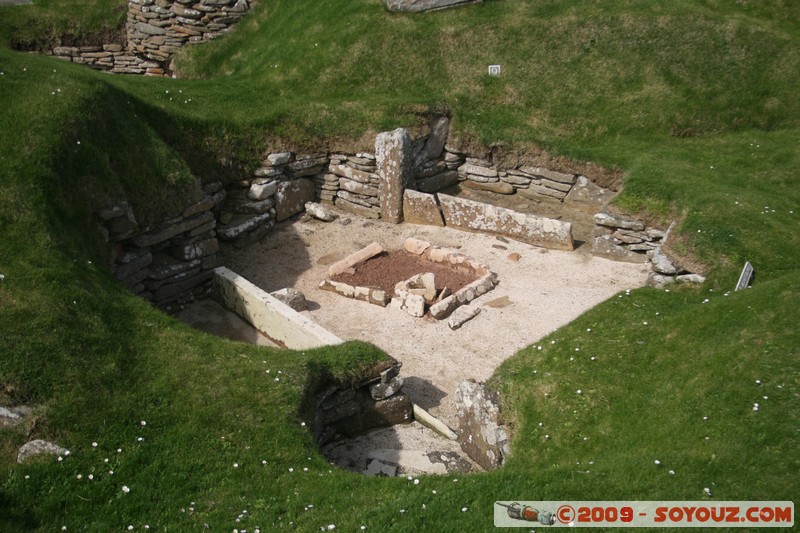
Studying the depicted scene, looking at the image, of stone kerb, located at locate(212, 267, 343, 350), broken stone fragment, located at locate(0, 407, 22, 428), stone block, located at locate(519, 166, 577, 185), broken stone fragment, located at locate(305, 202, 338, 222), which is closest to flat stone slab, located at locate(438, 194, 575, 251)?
stone block, located at locate(519, 166, 577, 185)

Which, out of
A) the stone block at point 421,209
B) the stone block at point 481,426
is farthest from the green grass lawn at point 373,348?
the stone block at point 421,209

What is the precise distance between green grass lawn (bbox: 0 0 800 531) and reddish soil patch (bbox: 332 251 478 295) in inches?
137

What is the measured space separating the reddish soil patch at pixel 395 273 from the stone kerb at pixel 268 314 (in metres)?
2.26

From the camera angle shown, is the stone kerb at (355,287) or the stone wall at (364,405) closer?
the stone wall at (364,405)

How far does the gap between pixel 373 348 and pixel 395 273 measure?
4.80 metres

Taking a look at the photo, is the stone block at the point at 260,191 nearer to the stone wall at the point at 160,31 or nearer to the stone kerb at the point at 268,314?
the stone kerb at the point at 268,314

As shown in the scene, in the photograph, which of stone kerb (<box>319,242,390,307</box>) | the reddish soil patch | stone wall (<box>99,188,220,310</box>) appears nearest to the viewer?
stone wall (<box>99,188,220,310</box>)

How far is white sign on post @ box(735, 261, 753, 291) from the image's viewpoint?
1280 centimetres

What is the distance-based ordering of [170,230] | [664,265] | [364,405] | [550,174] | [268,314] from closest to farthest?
[364,405] → [268,314] → [664,265] → [170,230] → [550,174]

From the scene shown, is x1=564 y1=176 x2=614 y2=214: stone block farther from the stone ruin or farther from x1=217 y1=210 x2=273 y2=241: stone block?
x1=217 y1=210 x2=273 y2=241: stone block

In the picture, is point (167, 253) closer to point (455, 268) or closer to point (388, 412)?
point (455, 268)

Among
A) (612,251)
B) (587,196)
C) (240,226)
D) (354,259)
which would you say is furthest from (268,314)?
(587,196)

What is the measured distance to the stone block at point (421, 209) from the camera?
17625 millimetres

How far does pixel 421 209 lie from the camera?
17812 millimetres
